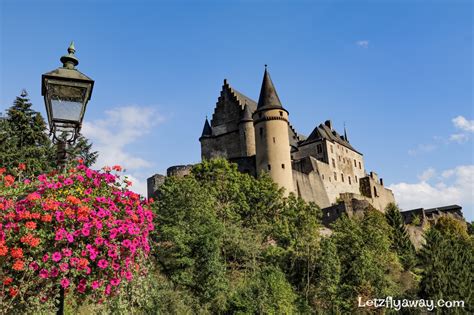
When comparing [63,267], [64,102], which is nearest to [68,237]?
[63,267]

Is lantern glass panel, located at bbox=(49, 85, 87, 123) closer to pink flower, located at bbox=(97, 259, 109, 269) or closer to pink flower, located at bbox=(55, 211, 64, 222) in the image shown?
pink flower, located at bbox=(55, 211, 64, 222)

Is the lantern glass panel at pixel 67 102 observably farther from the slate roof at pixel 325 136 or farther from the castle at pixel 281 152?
the slate roof at pixel 325 136

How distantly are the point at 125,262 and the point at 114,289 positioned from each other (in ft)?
1.60

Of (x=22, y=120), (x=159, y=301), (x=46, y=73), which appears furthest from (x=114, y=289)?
(x=22, y=120)

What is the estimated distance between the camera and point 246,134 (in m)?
48.2

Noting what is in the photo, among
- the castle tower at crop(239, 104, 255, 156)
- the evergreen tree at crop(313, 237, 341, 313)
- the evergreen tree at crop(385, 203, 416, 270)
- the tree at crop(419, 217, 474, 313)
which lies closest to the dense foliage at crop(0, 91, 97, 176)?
the evergreen tree at crop(313, 237, 341, 313)

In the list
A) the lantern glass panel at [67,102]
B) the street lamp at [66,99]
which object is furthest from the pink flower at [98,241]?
the lantern glass panel at [67,102]

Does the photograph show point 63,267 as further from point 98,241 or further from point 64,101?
point 64,101

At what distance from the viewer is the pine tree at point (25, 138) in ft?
91.2

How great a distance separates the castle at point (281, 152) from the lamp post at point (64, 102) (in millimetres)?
34658

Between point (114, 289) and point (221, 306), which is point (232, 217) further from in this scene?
point (114, 289)

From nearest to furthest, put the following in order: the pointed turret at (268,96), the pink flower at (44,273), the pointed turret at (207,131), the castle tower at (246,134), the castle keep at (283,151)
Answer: the pink flower at (44,273) → the castle keep at (283,151) → the pointed turret at (268,96) → the castle tower at (246,134) → the pointed turret at (207,131)

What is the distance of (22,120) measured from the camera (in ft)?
101

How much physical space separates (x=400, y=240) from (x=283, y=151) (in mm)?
13848
